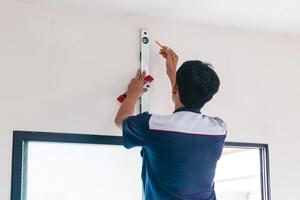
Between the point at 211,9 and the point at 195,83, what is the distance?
0.70 m

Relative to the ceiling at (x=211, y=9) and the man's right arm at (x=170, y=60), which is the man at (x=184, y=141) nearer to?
the man's right arm at (x=170, y=60)

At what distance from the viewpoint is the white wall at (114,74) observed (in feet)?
7.72

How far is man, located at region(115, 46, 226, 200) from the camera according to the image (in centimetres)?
202

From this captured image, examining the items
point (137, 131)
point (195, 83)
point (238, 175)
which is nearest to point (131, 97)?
point (137, 131)

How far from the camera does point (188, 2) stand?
2.49 m

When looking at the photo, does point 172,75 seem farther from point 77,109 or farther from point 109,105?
point 77,109

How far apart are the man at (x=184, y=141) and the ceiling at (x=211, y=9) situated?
0.56 meters

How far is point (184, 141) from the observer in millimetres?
2021

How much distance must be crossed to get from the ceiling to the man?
560mm

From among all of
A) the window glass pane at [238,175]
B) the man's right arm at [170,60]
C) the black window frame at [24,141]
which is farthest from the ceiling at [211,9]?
the window glass pane at [238,175]

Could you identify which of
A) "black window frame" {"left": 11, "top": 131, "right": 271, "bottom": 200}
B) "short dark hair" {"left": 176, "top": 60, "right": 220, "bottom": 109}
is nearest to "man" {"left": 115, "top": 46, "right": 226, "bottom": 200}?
"short dark hair" {"left": 176, "top": 60, "right": 220, "bottom": 109}

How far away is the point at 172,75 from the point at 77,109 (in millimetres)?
516

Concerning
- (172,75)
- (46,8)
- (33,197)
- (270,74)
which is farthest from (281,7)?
(33,197)

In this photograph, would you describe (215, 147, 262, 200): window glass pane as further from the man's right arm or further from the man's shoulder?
the man's shoulder
